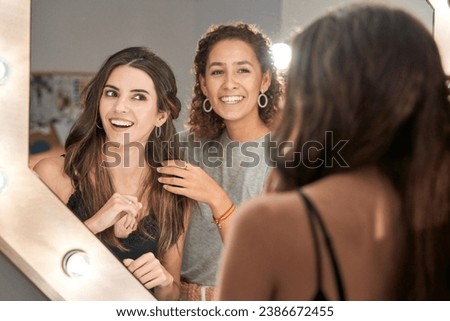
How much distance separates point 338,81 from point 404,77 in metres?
0.11

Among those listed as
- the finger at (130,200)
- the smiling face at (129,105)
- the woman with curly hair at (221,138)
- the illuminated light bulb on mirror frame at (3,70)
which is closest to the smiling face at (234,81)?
the woman with curly hair at (221,138)

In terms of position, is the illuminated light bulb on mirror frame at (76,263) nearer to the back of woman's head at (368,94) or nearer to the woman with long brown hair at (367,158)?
the woman with long brown hair at (367,158)

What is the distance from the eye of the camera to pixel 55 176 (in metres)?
1.50

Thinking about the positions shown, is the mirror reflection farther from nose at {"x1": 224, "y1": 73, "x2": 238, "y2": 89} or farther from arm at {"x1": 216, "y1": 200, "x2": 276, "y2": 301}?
arm at {"x1": 216, "y1": 200, "x2": 276, "y2": 301}

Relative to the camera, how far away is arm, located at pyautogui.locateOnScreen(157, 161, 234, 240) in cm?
151

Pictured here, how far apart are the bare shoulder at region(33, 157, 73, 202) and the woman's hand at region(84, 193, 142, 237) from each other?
7cm

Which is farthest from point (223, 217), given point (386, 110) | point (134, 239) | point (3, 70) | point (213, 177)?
point (3, 70)

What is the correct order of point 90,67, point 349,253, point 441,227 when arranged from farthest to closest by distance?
point 90,67, point 441,227, point 349,253

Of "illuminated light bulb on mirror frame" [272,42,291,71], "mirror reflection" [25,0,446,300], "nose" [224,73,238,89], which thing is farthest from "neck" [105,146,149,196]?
"illuminated light bulb on mirror frame" [272,42,291,71]

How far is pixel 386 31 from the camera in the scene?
4.42 ft

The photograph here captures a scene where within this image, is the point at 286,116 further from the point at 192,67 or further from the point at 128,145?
the point at 128,145

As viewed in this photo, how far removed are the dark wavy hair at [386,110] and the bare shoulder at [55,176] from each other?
0.44 meters
